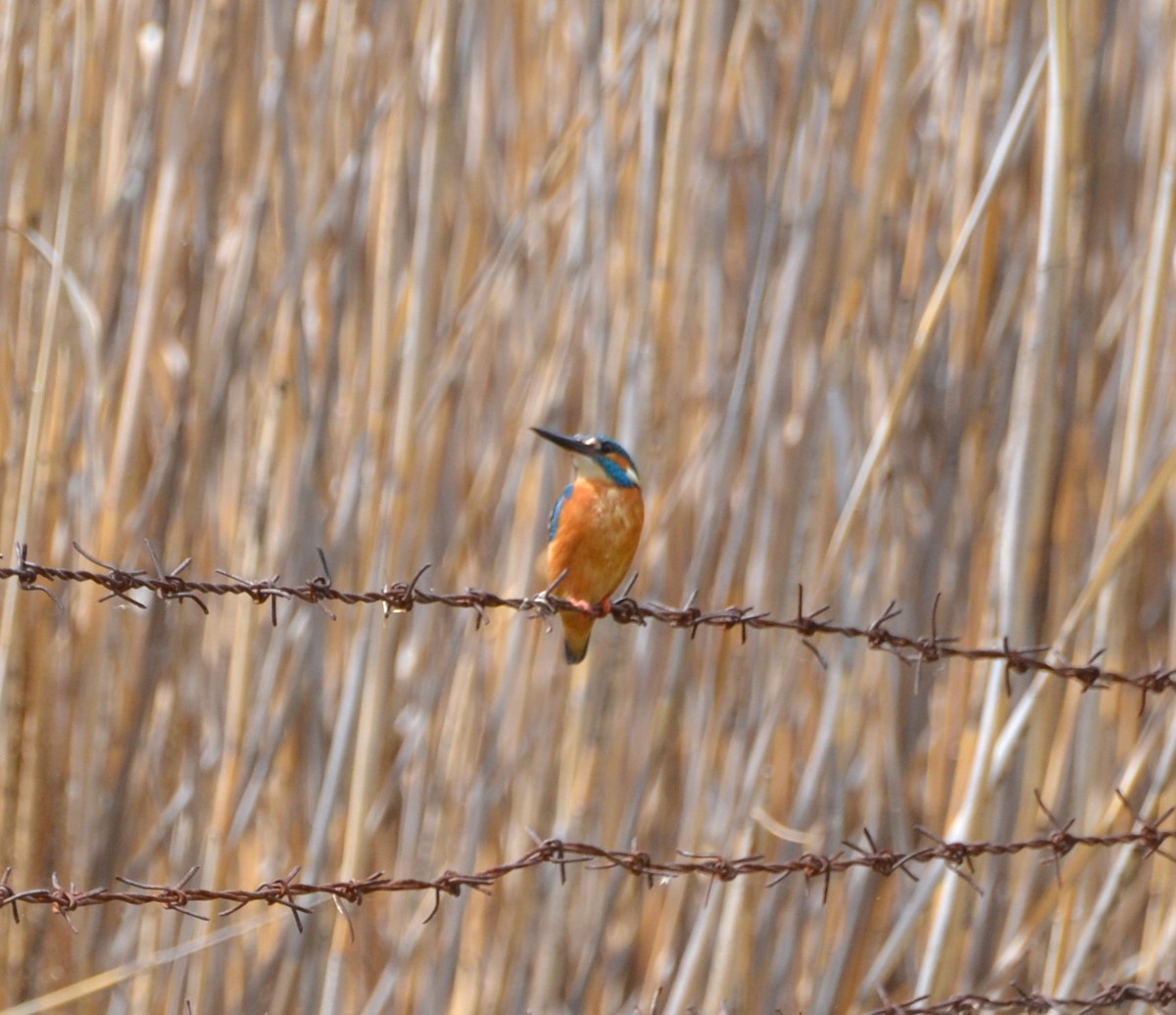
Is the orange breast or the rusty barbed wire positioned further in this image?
the orange breast

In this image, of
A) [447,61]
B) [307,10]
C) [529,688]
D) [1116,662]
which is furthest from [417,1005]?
[307,10]

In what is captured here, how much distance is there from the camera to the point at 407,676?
3.04 m

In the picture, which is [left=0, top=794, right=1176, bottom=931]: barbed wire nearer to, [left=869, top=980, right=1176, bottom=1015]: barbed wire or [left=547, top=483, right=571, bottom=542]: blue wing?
[left=869, top=980, right=1176, bottom=1015]: barbed wire

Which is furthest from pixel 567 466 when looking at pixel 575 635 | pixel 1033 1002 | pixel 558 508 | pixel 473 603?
pixel 1033 1002

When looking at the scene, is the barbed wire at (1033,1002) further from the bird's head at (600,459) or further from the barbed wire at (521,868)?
the bird's head at (600,459)

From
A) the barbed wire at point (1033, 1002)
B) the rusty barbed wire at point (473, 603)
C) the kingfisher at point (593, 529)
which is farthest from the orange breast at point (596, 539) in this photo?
the barbed wire at point (1033, 1002)

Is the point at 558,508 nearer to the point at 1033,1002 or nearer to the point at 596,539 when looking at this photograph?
the point at 596,539

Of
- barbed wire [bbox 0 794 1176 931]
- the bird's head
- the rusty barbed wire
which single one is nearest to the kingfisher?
the bird's head

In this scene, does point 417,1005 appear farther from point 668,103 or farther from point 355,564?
point 668,103

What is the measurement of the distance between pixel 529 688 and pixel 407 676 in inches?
13.2

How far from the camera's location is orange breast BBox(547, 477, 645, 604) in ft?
7.57

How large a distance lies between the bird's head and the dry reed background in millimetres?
143

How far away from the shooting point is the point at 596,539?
7.57 ft

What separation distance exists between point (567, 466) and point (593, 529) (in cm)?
65
